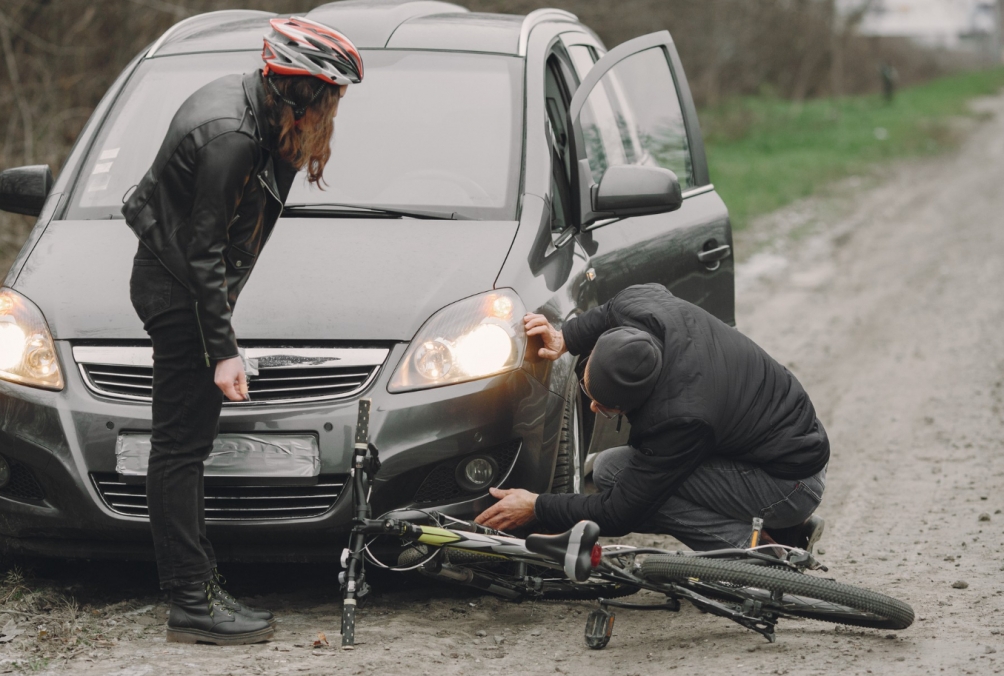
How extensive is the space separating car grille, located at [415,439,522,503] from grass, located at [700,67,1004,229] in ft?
34.2

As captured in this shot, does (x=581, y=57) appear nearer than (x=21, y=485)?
No

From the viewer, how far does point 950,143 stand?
78.5 feet

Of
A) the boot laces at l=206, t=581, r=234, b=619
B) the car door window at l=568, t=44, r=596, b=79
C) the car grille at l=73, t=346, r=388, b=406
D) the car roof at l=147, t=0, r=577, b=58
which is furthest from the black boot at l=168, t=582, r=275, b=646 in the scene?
the car door window at l=568, t=44, r=596, b=79

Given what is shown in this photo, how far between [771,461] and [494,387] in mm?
925

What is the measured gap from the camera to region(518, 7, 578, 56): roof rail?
16.5ft

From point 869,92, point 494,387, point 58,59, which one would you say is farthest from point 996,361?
point 869,92

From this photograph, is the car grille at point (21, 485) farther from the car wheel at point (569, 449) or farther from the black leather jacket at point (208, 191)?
the car wheel at point (569, 449)

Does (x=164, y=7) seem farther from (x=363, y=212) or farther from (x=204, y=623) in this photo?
(x=204, y=623)

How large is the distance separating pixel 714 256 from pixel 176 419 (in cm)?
267

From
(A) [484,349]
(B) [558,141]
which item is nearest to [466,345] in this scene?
(A) [484,349]

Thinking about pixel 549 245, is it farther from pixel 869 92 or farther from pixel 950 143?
pixel 869 92

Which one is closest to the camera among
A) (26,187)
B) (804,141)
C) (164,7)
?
(26,187)

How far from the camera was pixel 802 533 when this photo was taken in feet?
14.4

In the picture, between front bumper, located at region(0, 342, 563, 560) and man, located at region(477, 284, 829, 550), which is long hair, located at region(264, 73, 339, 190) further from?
man, located at region(477, 284, 829, 550)
